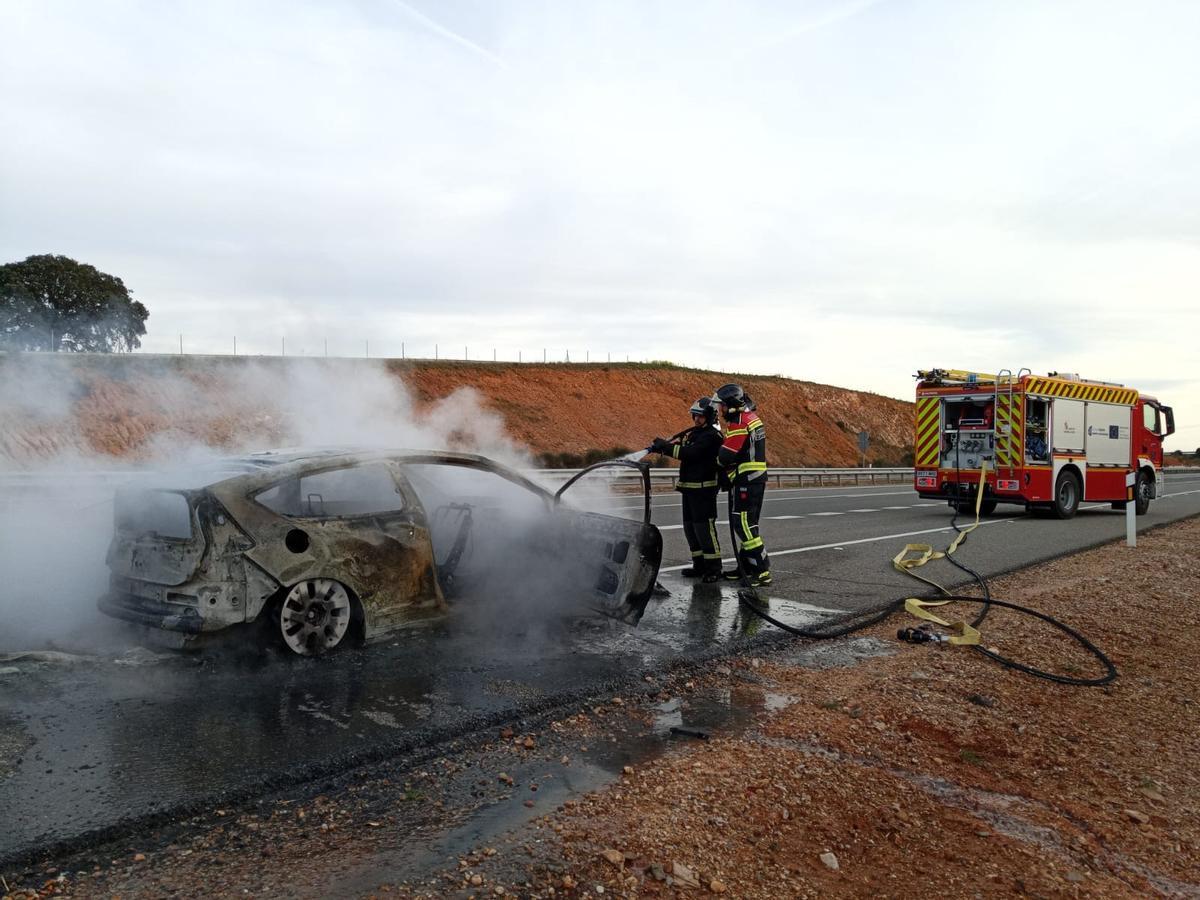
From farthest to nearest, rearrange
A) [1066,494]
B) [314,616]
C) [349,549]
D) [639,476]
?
[639,476], [1066,494], [349,549], [314,616]

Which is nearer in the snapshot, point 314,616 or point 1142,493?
point 314,616

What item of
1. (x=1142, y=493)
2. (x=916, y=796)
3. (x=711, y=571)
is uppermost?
(x=1142, y=493)

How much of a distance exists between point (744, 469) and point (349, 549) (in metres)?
4.13

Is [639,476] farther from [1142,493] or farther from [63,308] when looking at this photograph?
[63,308]

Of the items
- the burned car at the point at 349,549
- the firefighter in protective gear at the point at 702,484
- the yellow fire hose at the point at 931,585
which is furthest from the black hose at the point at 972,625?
the burned car at the point at 349,549

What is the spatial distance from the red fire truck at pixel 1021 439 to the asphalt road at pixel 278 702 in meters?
9.88

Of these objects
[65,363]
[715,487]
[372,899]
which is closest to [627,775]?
[372,899]

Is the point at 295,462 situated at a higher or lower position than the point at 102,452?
higher

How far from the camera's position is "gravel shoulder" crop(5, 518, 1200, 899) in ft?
9.77

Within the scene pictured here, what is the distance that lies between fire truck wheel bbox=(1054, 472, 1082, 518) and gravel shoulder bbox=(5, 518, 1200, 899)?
12268 mm

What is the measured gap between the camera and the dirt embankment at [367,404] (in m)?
12.3

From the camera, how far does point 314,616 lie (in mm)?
5324

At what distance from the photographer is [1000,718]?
491cm

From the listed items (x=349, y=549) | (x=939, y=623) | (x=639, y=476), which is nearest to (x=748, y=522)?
Result: (x=939, y=623)
